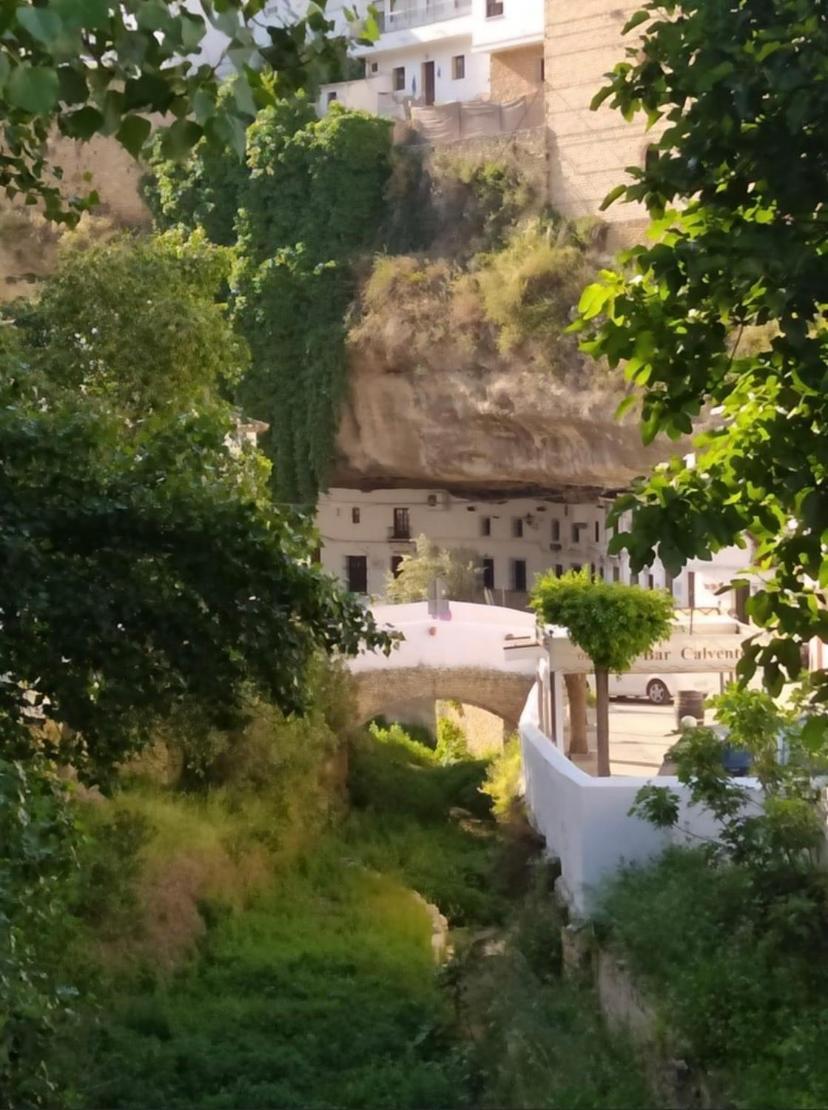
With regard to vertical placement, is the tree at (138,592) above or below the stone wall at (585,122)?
below

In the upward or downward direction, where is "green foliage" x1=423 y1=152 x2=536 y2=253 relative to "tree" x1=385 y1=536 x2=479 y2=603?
upward

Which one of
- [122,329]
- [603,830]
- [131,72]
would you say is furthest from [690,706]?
[131,72]

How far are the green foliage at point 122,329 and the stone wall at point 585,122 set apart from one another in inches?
592

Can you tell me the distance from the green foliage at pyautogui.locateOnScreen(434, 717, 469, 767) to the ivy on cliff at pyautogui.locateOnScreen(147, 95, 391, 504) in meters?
5.32

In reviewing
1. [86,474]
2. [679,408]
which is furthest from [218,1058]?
[679,408]

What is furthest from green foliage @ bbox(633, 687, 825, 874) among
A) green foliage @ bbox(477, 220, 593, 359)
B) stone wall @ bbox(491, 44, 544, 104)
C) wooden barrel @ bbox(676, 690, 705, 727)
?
stone wall @ bbox(491, 44, 544, 104)

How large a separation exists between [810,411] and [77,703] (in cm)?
362

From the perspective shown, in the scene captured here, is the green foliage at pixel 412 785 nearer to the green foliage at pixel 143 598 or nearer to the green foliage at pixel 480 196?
the green foliage at pixel 480 196

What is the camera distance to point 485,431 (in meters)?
26.2

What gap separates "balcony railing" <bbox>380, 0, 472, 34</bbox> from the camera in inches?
1241

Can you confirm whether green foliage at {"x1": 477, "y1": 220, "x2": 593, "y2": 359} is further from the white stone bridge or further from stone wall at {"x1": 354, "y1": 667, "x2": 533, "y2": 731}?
stone wall at {"x1": 354, "y1": 667, "x2": 533, "y2": 731}

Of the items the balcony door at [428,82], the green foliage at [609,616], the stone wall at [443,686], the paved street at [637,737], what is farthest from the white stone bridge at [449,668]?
the balcony door at [428,82]

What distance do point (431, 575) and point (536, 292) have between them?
229 inches

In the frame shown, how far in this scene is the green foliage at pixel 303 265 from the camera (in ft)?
86.8
